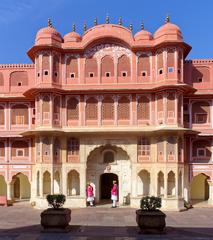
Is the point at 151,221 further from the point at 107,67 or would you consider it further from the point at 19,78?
the point at 19,78

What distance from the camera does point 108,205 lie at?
25.4 metres

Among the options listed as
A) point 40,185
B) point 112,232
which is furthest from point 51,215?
point 40,185

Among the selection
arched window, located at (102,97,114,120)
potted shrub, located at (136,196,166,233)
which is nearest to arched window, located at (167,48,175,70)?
arched window, located at (102,97,114,120)

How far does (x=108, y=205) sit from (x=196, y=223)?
26.3 ft

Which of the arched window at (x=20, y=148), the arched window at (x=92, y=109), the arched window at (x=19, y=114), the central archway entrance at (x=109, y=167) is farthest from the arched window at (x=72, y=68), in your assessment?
the arched window at (x=20, y=148)

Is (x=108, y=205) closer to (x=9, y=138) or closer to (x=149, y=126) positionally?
(x=149, y=126)

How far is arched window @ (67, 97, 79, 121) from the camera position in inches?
1010

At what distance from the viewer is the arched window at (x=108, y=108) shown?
25531 millimetres

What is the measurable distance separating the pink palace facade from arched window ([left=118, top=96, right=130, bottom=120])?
7cm

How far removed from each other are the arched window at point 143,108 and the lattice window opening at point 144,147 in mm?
1497

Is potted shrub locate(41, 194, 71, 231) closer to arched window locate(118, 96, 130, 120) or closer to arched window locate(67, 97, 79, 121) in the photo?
arched window locate(67, 97, 79, 121)

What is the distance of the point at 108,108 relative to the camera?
2559 centimetres

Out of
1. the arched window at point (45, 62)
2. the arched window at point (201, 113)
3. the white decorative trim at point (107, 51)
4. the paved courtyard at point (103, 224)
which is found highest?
the white decorative trim at point (107, 51)

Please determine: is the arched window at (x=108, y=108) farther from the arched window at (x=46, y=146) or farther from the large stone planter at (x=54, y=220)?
the large stone planter at (x=54, y=220)
